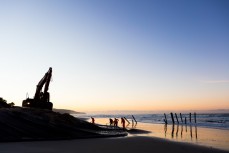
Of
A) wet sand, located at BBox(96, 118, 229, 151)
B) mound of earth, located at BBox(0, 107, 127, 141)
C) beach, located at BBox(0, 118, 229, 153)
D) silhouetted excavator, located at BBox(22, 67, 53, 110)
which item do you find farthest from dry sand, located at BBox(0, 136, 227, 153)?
silhouetted excavator, located at BBox(22, 67, 53, 110)

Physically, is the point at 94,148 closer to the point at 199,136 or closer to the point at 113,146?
the point at 113,146

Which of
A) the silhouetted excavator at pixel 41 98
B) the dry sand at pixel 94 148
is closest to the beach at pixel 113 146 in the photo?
the dry sand at pixel 94 148

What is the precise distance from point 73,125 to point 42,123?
3657 millimetres

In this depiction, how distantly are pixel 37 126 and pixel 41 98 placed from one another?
42.0ft

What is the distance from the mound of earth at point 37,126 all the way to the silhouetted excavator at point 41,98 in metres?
7.83

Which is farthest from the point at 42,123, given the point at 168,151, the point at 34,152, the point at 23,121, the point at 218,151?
the point at 218,151

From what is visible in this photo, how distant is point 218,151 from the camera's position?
20.6 m

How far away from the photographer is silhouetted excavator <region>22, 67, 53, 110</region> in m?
39.4

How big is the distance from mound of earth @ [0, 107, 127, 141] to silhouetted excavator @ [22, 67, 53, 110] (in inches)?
308

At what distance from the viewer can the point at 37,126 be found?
27.8 meters

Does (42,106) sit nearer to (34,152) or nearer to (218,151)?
(34,152)

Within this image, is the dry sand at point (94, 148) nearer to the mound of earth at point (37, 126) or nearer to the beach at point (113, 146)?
the beach at point (113, 146)

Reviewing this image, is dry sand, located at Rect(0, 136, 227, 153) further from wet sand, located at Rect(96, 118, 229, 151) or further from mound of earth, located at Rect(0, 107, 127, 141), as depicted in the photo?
wet sand, located at Rect(96, 118, 229, 151)

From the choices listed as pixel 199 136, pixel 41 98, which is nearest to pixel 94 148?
pixel 199 136
